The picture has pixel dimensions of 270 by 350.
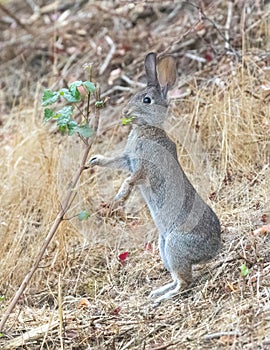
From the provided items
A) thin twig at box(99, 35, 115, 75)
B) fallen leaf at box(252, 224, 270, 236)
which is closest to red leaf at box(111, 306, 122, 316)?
fallen leaf at box(252, 224, 270, 236)

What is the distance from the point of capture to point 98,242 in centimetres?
504

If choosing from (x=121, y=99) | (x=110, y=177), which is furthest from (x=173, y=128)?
(x=121, y=99)

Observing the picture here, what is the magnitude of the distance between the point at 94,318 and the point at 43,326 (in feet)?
0.89

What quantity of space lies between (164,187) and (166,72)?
76cm

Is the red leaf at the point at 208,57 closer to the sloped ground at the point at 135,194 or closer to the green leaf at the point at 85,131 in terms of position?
the sloped ground at the point at 135,194

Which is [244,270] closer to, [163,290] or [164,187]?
[163,290]

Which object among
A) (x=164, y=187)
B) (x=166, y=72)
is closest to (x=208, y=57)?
(x=166, y=72)

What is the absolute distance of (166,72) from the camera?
466 cm

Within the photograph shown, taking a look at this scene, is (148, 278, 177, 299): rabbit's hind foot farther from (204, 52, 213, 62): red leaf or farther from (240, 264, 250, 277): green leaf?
(204, 52, 213, 62): red leaf

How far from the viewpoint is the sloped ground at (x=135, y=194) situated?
3.81 metres

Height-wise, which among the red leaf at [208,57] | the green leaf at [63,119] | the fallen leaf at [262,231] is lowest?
the red leaf at [208,57]

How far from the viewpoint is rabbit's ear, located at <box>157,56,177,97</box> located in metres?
4.63

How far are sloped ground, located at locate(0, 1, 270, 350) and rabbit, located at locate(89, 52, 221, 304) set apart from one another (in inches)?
6.2

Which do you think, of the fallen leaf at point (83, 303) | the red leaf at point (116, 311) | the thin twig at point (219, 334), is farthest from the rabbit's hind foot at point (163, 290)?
the thin twig at point (219, 334)
